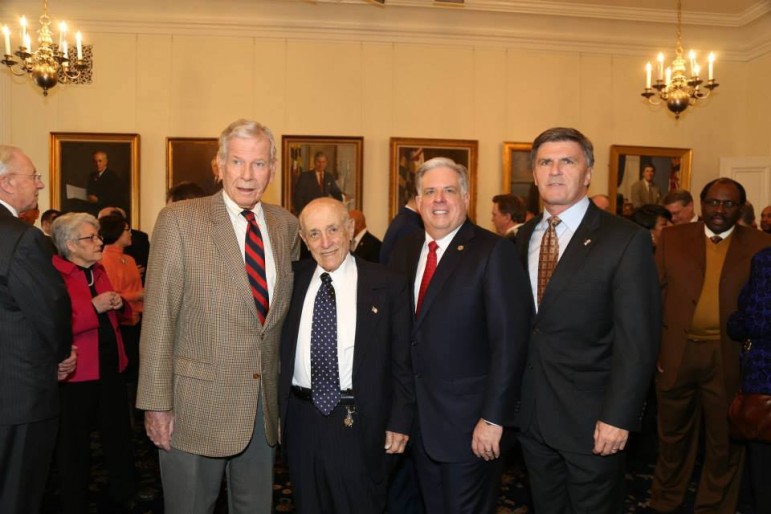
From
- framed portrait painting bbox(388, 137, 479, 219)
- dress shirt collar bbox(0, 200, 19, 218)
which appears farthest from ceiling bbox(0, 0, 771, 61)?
dress shirt collar bbox(0, 200, 19, 218)

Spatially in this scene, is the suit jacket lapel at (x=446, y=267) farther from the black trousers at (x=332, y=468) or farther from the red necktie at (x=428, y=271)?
the black trousers at (x=332, y=468)

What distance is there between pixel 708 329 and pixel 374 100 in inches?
246

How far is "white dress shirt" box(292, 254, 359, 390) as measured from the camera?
268cm

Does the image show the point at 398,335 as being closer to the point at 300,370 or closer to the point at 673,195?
the point at 300,370

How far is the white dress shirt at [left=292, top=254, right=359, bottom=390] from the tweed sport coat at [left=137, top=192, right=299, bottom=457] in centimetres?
17

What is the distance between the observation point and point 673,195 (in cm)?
598

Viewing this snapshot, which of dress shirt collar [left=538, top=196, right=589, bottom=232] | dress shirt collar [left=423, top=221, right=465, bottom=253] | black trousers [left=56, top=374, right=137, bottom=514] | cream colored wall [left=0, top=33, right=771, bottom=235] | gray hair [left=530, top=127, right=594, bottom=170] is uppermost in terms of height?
cream colored wall [left=0, top=33, right=771, bottom=235]

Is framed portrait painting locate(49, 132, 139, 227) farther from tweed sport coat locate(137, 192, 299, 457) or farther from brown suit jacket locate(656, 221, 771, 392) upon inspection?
brown suit jacket locate(656, 221, 771, 392)

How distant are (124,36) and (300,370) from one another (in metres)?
7.73

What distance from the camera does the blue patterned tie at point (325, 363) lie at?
265 cm

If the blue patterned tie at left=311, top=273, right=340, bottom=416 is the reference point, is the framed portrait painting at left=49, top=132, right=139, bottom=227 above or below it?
above

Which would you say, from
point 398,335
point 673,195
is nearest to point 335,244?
point 398,335

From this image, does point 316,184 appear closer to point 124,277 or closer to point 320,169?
point 320,169

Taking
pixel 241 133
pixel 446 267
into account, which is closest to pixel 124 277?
pixel 241 133
